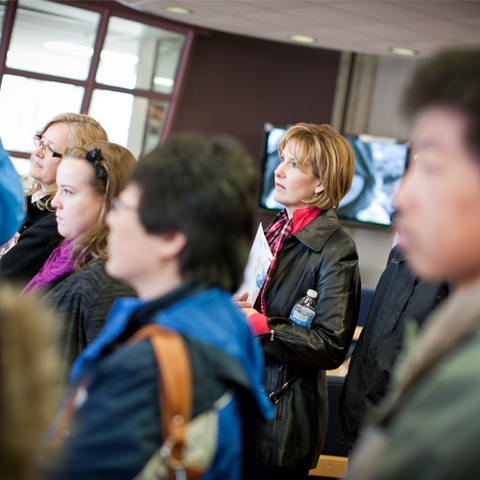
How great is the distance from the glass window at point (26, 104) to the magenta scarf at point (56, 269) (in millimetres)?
4841

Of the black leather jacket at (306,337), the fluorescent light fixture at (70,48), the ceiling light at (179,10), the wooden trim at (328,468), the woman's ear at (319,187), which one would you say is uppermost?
the ceiling light at (179,10)

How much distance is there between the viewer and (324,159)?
2021 millimetres

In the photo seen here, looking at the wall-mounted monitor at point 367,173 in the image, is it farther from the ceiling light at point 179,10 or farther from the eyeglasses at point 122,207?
the eyeglasses at point 122,207

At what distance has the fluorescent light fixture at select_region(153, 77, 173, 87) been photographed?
256 inches

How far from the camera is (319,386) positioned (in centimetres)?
191

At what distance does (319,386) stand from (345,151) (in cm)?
89

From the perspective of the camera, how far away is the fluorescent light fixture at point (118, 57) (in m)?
6.25

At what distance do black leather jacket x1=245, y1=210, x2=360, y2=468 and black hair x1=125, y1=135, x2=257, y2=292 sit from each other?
0.88 m

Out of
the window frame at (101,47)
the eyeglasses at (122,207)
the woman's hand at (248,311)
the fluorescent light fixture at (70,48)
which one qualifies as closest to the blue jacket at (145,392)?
the eyeglasses at (122,207)

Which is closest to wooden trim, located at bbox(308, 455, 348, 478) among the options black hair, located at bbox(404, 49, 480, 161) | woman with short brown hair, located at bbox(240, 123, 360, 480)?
woman with short brown hair, located at bbox(240, 123, 360, 480)

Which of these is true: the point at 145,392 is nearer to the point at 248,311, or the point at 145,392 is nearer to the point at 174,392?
the point at 174,392

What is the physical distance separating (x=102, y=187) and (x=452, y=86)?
115 centimetres

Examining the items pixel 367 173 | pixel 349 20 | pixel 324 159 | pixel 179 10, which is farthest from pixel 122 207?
pixel 367 173

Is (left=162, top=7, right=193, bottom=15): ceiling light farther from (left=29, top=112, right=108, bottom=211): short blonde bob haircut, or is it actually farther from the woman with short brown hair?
the woman with short brown hair
